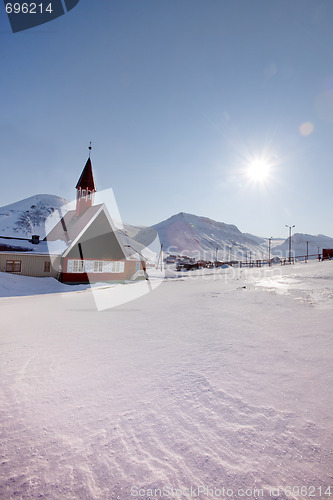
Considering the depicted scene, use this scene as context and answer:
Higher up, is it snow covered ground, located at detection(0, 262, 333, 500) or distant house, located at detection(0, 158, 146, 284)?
distant house, located at detection(0, 158, 146, 284)

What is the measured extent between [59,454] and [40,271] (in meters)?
22.0

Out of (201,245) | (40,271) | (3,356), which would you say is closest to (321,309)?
(3,356)

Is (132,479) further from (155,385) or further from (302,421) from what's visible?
(302,421)

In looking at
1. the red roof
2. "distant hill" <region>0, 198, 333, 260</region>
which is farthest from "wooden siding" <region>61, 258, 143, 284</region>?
"distant hill" <region>0, 198, 333, 260</region>

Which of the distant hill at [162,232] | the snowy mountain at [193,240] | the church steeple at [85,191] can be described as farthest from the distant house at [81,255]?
the snowy mountain at [193,240]

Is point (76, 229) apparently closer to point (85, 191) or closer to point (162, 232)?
point (85, 191)

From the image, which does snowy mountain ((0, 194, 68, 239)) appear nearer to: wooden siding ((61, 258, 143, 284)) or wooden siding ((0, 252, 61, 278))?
wooden siding ((61, 258, 143, 284))

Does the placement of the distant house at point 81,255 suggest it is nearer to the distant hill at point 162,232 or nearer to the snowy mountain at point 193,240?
the distant hill at point 162,232

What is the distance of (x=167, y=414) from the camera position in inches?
128

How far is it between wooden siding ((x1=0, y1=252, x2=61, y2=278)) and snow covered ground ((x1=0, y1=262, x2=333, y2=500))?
16985 mm

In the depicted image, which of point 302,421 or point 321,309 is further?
point 321,309

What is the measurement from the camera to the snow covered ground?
2.34 meters

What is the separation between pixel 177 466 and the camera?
8.12 feet

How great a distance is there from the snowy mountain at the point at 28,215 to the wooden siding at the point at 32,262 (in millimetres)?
102924
